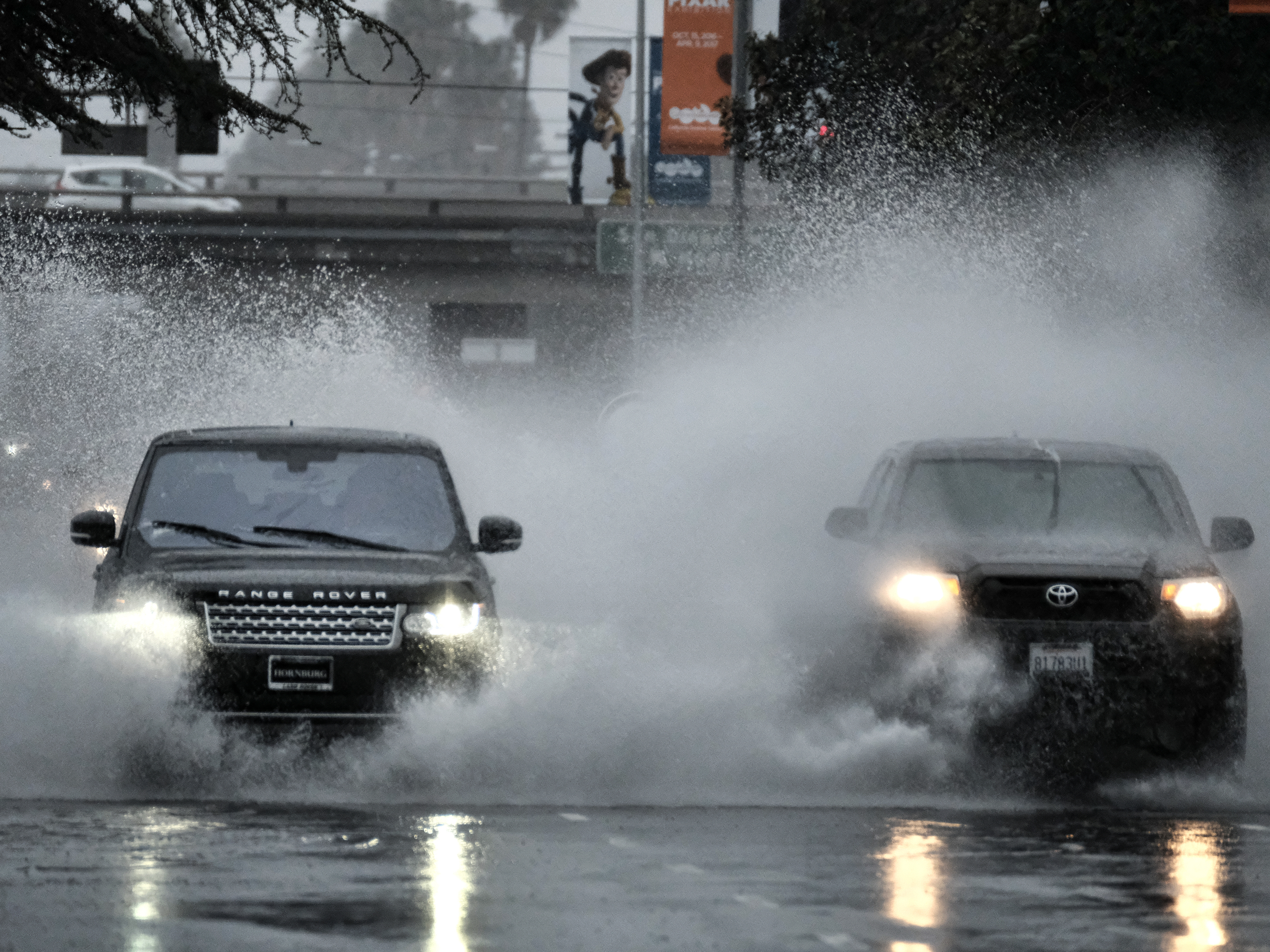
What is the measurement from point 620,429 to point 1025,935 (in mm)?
17890

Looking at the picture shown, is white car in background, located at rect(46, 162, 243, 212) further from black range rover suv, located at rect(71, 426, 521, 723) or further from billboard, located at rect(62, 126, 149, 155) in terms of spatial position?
black range rover suv, located at rect(71, 426, 521, 723)

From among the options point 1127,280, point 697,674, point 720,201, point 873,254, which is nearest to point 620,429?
point 873,254

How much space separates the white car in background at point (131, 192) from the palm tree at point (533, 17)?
8225 centimetres

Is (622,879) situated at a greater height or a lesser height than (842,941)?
lesser

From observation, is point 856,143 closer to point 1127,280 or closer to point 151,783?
point 1127,280

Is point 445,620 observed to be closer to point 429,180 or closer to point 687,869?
point 687,869

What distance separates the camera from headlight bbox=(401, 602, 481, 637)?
1168cm

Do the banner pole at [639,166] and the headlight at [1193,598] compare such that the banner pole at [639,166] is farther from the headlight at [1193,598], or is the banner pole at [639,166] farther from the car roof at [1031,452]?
the headlight at [1193,598]

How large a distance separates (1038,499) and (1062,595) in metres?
1.32

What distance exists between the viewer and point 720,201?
59.3 meters

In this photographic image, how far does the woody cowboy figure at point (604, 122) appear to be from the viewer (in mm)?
44219

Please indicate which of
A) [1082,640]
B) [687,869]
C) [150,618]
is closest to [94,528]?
[150,618]

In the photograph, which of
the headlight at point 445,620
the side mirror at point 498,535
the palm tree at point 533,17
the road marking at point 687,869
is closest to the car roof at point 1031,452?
the side mirror at point 498,535

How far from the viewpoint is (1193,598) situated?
12.2 m
